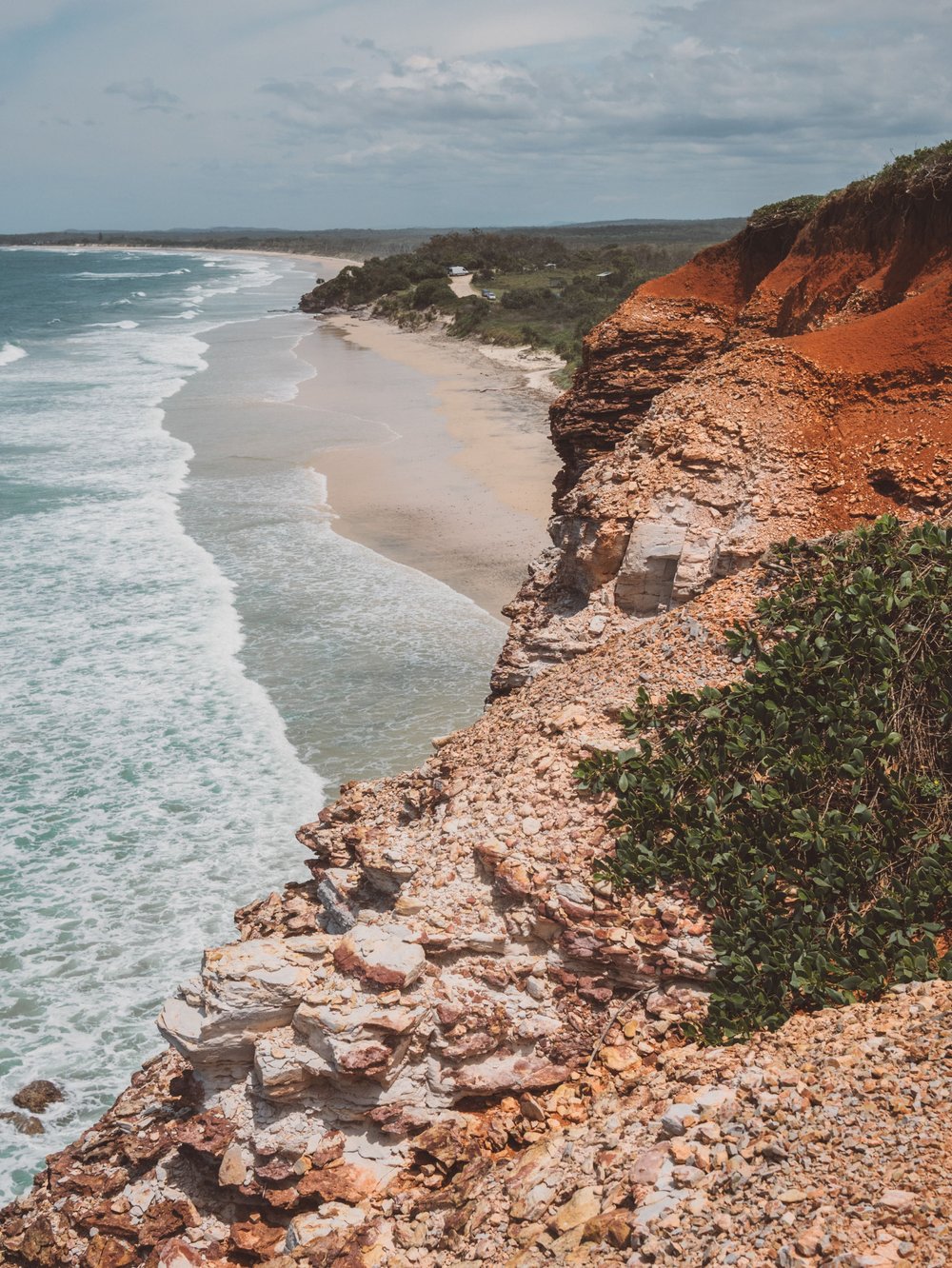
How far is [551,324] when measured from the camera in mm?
61812

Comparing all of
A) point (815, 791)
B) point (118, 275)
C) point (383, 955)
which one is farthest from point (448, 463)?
point (118, 275)

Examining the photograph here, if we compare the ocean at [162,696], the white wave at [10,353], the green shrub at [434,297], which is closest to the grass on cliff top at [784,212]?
the ocean at [162,696]

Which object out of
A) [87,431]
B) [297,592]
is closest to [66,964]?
[297,592]

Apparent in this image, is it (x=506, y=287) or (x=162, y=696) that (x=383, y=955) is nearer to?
(x=162, y=696)

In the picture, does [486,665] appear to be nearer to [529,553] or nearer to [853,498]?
[529,553]

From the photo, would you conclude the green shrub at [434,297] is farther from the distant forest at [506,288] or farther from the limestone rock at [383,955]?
the limestone rock at [383,955]

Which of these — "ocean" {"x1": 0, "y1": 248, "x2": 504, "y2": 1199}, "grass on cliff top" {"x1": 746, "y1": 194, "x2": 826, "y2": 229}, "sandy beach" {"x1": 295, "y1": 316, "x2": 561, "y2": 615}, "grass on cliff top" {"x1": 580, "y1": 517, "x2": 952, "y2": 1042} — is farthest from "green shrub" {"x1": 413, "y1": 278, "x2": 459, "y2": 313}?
"grass on cliff top" {"x1": 580, "y1": 517, "x2": 952, "y2": 1042}

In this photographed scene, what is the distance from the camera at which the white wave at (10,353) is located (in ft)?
183

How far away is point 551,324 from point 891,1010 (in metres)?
59.5

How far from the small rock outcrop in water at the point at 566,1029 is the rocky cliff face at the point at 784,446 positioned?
0.12 ft

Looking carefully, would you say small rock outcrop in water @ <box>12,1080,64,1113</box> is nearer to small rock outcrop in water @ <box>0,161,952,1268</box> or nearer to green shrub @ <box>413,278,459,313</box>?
small rock outcrop in water @ <box>0,161,952,1268</box>

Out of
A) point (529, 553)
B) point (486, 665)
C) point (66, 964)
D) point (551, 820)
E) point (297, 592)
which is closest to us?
point (551, 820)

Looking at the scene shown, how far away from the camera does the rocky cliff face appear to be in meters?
9.68

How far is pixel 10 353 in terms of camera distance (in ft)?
193
